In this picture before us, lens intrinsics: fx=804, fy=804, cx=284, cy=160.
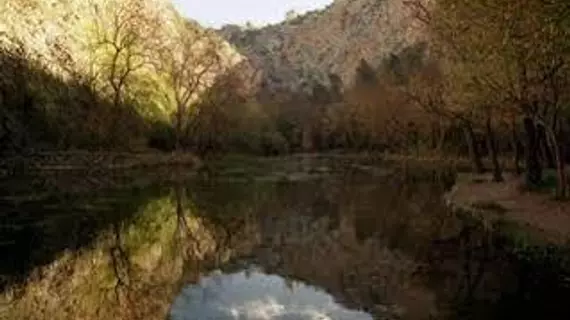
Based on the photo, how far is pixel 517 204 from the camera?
4709 centimetres

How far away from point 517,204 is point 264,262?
64.2 feet

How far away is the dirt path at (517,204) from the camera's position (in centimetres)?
3750

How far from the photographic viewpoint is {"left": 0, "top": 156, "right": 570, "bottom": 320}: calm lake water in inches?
964

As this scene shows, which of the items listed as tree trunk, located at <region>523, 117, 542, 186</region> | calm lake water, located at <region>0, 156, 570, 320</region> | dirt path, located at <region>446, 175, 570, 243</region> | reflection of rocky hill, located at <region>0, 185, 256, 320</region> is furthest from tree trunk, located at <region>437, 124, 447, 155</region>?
reflection of rocky hill, located at <region>0, 185, 256, 320</region>

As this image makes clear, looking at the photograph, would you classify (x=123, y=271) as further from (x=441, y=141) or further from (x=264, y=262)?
(x=441, y=141)

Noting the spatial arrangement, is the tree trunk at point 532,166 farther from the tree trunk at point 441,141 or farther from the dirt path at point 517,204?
the tree trunk at point 441,141

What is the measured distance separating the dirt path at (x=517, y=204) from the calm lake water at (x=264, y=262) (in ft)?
4.77

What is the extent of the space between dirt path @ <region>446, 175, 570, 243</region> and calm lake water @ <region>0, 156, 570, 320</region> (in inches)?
57.3

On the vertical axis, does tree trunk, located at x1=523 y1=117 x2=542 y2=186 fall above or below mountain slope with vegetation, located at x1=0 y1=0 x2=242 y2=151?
below

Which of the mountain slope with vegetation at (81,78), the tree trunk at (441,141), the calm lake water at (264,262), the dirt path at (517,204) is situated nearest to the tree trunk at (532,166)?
the dirt path at (517,204)

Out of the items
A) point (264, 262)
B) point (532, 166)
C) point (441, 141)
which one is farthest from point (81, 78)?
point (264, 262)

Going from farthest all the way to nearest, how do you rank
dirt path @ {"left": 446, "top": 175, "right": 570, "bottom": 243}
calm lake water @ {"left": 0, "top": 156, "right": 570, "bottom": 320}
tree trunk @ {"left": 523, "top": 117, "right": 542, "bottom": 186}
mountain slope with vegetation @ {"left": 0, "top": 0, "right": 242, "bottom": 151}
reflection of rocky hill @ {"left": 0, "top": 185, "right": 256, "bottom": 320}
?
mountain slope with vegetation @ {"left": 0, "top": 0, "right": 242, "bottom": 151}, tree trunk @ {"left": 523, "top": 117, "right": 542, "bottom": 186}, dirt path @ {"left": 446, "top": 175, "right": 570, "bottom": 243}, calm lake water @ {"left": 0, "top": 156, "right": 570, "bottom": 320}, reflection of rocky hill @ {"left": 0, "top": 185, "right": 256, "bottom": 320}

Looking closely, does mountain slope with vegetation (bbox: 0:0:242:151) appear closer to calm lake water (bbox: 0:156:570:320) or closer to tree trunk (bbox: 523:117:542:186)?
calm lake water (bbox: 0:156:570:320)

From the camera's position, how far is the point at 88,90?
132 metres
